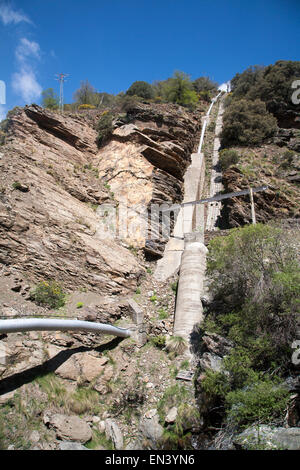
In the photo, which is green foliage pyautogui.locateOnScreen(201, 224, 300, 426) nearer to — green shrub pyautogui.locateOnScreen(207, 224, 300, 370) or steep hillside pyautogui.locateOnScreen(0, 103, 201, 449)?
green shrub pyautogui.locateOnScreen(207, 224, 300, 370)

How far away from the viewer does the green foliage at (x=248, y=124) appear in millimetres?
25656

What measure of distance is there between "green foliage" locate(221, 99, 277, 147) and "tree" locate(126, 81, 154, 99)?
48.9 ft

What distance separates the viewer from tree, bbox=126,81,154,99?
3844 centimetres

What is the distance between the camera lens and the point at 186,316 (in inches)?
471

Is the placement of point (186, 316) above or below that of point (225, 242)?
below

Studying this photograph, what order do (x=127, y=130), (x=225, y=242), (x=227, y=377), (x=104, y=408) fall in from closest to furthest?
(x=227, y=377)
(x=104, y=408)
(x=225, y=242)
(x=127, y=130)

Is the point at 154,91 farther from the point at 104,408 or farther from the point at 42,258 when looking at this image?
the point at 104,408

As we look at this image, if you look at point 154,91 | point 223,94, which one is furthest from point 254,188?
point 223,94

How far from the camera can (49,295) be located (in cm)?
1061

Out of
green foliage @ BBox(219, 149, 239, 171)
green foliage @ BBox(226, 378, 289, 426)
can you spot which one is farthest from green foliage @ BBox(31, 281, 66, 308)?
green foliage @ BBox(219, 149, 239, 171)

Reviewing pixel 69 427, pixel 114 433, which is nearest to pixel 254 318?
pixel 114 433

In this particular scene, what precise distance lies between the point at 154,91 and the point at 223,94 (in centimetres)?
1977

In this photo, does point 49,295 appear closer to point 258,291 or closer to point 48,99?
point 258,291

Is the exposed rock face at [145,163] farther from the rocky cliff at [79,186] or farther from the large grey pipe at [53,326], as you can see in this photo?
the large grey pipe at [53,326]
